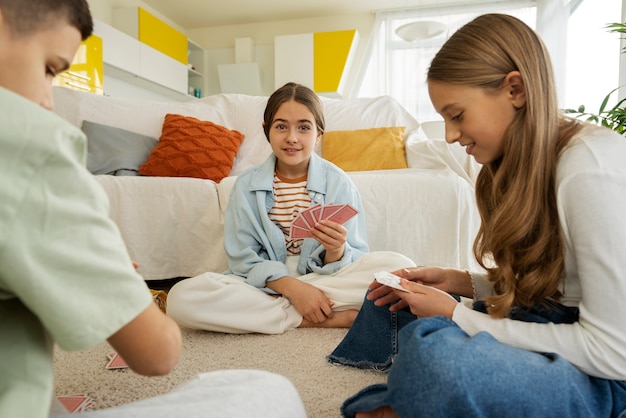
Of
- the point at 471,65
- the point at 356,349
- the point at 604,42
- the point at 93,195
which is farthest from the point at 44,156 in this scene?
the point at 604,42

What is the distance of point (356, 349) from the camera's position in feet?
3.96

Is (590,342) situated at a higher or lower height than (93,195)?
lower

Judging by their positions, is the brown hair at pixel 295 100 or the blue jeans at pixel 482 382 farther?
the brown hair at pixel 295 100

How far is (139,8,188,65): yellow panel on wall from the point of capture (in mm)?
5469

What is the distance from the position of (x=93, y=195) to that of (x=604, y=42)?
4222 mm

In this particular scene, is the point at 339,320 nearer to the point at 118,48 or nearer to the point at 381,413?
the point at 381,413

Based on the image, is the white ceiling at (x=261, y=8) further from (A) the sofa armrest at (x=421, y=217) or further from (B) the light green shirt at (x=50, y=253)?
(B) the light green shirt at (x=50, y=253)

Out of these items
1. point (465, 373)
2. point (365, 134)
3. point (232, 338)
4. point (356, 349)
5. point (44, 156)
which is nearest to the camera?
point (44, 156)

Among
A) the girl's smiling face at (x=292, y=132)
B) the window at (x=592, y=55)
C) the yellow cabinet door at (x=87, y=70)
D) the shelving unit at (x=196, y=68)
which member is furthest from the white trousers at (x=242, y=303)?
the shelving unit at (x=196, y=68)

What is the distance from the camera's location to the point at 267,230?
1711 millimetres

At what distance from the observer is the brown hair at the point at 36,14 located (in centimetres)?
50

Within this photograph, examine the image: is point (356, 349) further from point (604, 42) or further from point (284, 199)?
point (604, 42)

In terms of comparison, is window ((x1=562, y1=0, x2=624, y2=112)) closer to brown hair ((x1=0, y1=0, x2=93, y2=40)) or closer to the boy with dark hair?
brown hair ((x1=0, y1=0, x2=93, y2=40))

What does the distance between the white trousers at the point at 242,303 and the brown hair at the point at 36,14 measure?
1.08 m
